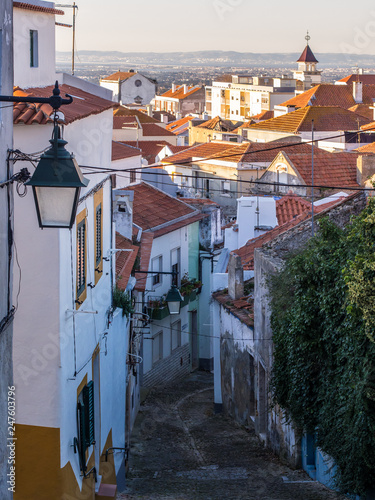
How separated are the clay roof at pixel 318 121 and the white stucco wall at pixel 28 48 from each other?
4768cm

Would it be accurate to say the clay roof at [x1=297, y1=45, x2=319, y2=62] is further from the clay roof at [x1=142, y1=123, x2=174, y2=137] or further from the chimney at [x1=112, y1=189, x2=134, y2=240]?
the chimney at [x1=112, y1=189, x2=134, y2=240]

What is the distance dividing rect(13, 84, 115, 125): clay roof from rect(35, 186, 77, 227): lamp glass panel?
3.04m

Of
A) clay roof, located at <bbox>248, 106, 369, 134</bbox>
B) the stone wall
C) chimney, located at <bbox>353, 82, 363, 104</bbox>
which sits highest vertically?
chimney, located at <bbox>353, 82, 363, 104</bbox>

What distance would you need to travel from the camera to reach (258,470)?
1543 centimetres

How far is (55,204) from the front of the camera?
220 inches

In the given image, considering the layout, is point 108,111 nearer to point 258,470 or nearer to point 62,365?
point 62,365

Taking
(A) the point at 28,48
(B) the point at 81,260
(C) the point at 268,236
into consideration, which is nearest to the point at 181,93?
(C) the point at 268,236

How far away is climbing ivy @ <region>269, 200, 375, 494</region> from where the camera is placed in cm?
1041

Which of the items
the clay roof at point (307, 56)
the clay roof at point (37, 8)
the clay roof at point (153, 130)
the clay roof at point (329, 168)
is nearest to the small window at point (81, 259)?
the clay roof at point (37, 8)

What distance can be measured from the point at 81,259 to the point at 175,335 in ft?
55.8

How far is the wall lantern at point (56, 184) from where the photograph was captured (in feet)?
18.0

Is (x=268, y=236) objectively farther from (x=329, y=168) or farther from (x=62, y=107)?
(x=329, y=168)

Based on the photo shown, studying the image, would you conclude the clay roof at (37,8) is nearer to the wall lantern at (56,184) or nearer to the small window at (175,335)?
the wall lantern at (56,184)

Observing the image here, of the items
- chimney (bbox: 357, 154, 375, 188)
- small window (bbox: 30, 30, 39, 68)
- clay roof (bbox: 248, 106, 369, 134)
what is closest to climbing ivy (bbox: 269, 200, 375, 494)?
small window (bbox: 30, 30, 39, 68)
